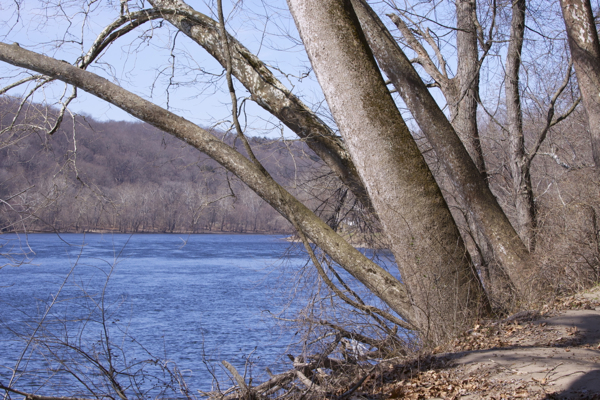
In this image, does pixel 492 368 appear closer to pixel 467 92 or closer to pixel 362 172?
pixel 362 172

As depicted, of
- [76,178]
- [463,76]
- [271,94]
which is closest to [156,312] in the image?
[76,178]

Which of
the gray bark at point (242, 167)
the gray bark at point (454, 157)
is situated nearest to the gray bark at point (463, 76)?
the gray bark at point (454, 157)

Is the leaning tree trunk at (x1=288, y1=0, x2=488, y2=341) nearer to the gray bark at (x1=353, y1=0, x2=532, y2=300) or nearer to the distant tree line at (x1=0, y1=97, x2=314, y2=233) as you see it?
the distant tree line at (x1=0, y1=97, x2=314, y2=233)

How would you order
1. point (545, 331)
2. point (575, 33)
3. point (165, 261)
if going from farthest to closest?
point (165, 261), point (575, 33), point (545, 331)

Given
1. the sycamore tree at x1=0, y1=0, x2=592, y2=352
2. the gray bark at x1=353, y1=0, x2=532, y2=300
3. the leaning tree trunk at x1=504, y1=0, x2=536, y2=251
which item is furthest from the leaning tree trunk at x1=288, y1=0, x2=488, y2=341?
the leaning tree trunk at x1=504, y1=0, x2=536, y2=251

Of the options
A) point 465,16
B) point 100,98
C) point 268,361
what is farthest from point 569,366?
point 268,361

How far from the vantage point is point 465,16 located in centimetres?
797

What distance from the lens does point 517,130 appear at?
352 inches

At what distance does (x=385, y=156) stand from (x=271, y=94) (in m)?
1.96

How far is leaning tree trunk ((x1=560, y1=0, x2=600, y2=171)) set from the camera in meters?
6.56

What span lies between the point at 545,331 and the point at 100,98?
4608 millimetres

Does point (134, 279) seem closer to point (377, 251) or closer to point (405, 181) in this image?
point (377, 251)

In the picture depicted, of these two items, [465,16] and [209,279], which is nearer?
[465,16]

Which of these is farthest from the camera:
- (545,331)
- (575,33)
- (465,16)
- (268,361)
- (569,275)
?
(268,361)
